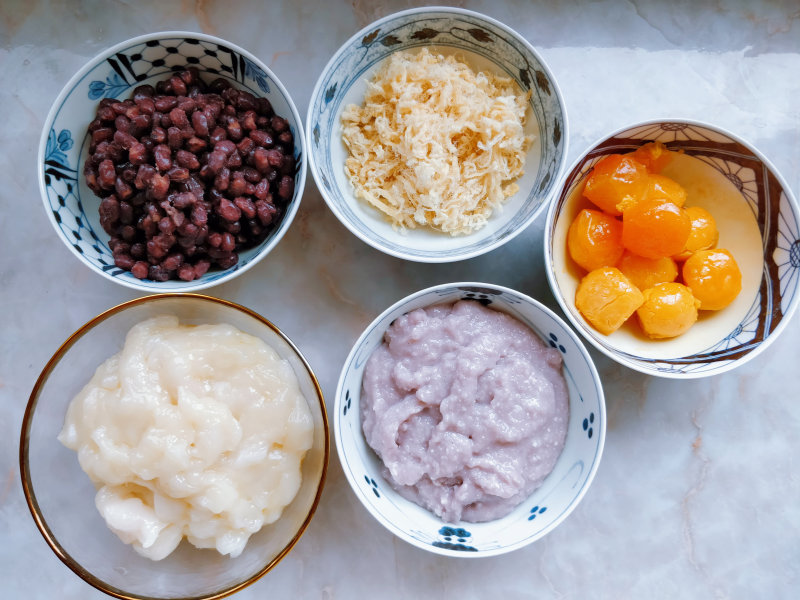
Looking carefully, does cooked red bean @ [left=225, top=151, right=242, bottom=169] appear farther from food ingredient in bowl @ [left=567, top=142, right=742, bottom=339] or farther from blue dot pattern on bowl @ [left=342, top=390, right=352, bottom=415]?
food ingredient in bowl @ [left=567, top=142, right=742, bottom=339]

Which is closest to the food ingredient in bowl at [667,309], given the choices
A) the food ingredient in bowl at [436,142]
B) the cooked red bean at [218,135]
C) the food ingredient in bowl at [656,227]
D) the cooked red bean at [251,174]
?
the food ingredient in bowl at [656,227]

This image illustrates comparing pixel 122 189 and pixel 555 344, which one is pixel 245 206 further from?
pixel 555 344

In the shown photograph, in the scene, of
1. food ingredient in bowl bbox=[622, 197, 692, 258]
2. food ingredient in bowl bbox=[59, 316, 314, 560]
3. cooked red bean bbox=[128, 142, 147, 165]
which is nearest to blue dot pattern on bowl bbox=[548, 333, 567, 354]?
food ingredient in bowl bbox=[622, 197, 692, 258]

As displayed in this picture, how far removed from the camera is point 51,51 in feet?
7.12

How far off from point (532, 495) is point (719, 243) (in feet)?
3.11

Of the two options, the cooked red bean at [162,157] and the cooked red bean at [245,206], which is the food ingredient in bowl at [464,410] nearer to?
the cooked red bean at [245,206]

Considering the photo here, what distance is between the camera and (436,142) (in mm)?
1946

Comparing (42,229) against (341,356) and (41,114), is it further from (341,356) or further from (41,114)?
(341,356)

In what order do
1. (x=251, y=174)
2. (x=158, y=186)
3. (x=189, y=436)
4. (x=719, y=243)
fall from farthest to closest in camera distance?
(x=719, y=243)
(x=251, y=174)
(x=158, y=186)
(x=189, y=436)

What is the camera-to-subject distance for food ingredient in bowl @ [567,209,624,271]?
76.9 inches

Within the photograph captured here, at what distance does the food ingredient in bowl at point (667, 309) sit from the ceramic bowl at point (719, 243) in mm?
70

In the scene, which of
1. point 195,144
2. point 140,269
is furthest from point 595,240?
point 140,269

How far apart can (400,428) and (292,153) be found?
2.78 ft

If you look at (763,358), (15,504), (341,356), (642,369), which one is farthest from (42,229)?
(763,358)
